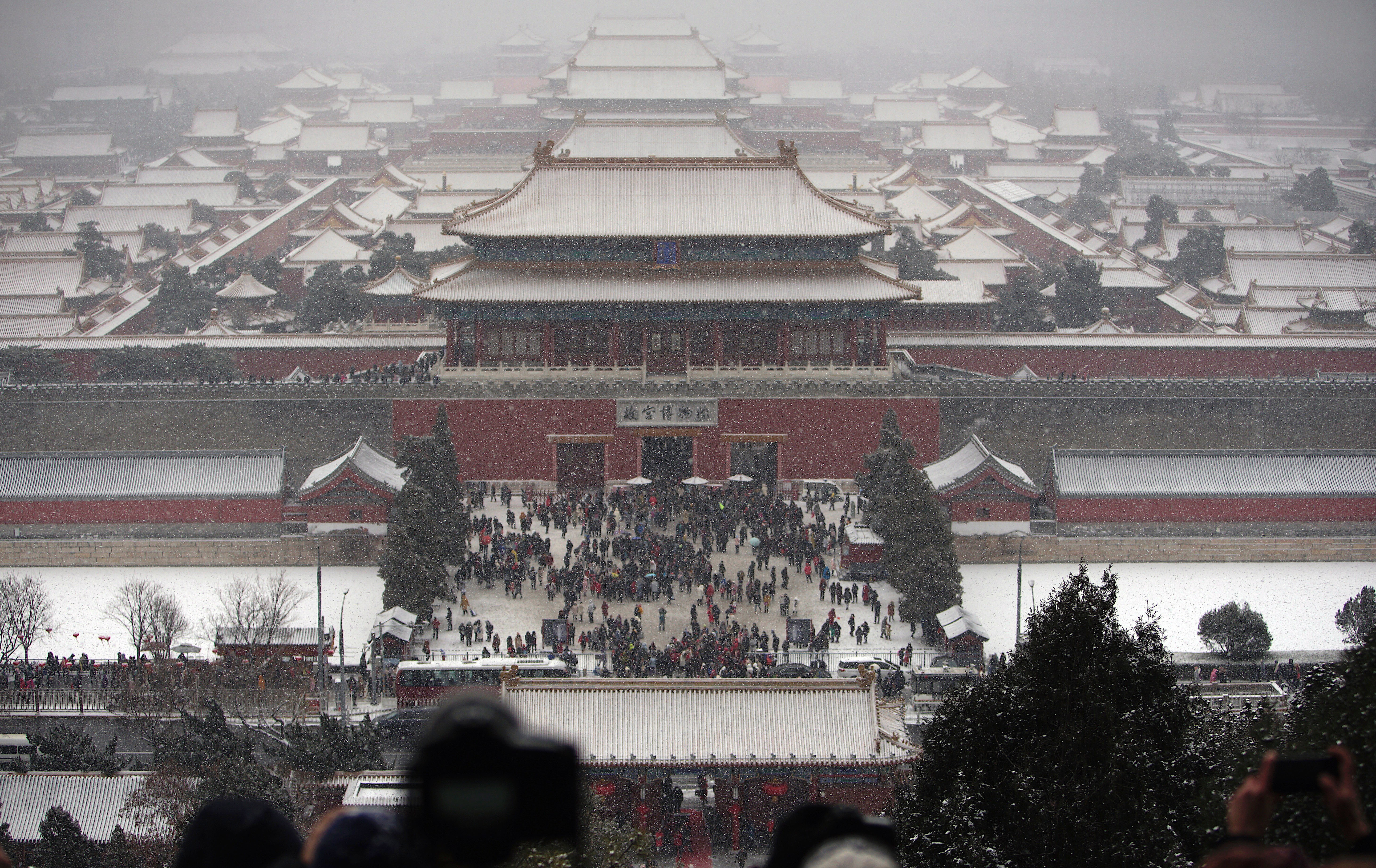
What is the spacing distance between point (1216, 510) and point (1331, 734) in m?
22.3

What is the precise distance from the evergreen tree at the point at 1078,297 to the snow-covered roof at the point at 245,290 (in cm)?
2323

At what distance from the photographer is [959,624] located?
22.9 metres

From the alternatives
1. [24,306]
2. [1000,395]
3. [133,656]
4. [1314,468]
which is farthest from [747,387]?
[24,306]

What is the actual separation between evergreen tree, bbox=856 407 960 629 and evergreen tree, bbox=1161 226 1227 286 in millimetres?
23327

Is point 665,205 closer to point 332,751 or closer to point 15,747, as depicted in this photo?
point 332,751

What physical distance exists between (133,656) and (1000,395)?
19.3 metres

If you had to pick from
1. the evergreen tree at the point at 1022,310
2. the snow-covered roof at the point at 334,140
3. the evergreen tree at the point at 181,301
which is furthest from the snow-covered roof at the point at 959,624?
Result: the snow-covered roof at the point at 334,140

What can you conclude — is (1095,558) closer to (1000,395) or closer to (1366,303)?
(1000,395)

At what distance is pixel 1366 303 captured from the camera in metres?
40.1

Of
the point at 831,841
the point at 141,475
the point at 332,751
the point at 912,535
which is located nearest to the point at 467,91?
the point at 141,475

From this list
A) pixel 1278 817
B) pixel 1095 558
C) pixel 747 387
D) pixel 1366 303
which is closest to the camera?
pixel 1278 817

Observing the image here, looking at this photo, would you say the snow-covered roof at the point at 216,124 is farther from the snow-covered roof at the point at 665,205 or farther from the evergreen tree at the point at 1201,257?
the evergreen tree at the point at 1201,257

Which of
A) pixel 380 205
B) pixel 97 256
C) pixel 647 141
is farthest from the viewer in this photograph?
pixel 380 205

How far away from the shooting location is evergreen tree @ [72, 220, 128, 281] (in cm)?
4931
